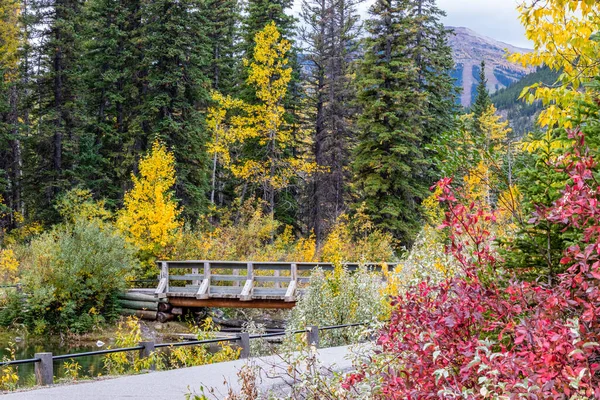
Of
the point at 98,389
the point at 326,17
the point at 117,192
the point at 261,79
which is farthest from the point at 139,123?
the point at 98,389

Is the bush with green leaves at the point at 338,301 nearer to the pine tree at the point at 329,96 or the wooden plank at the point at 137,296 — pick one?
the wooden plank at the point at 137,296

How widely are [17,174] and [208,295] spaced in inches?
822

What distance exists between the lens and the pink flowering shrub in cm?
295

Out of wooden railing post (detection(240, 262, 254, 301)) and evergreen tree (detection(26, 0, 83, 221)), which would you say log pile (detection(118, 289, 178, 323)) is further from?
evergreen tree (detection(26, 0, 83, 221))

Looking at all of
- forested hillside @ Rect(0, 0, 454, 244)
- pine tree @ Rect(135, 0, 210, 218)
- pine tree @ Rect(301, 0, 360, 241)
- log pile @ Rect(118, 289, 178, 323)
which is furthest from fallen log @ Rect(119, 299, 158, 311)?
pine tree @ Rect(301, 0, 360, 241)

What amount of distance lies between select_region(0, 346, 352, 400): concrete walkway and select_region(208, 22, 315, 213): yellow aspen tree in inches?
782

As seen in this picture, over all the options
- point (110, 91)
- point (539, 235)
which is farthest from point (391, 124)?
point (539, 235)

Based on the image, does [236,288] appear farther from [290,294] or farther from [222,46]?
[222,46]

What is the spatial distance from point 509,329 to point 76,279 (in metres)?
18.4

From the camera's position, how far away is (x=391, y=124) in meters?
28.7

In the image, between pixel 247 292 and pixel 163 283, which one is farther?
pixel 163 283

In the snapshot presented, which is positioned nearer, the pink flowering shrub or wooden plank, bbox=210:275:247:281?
the pink flowering shrub

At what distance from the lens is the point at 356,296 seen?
1327 cm

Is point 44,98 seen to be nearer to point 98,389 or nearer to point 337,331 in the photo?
point 337,331
